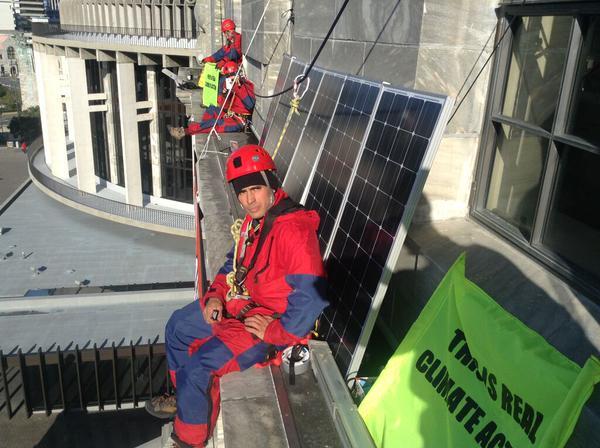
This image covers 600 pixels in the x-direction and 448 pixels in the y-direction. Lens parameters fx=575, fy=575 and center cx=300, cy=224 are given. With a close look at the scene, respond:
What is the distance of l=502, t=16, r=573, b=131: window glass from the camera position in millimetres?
3979

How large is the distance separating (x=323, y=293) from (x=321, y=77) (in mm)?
3563

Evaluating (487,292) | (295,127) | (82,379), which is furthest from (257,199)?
(82,379)

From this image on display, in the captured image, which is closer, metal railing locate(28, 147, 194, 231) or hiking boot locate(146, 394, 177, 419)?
hiking boot locate(146, 394, 177, 419)

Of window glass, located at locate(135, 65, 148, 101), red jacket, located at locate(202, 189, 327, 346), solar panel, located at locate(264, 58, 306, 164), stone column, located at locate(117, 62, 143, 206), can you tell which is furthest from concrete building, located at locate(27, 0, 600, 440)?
window glass, located at locate(135, 65, 148, 101)

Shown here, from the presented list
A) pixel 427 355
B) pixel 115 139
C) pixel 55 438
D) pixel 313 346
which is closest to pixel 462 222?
pixel 313 346

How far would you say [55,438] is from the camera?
41.5 feet

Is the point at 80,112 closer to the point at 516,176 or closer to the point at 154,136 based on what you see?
the point at 154,136

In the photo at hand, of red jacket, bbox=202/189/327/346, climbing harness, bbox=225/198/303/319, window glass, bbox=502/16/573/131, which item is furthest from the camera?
climbing harness, bbox=225/198/303/319

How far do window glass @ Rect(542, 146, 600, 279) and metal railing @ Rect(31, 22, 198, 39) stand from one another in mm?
30198

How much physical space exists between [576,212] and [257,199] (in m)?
2.22

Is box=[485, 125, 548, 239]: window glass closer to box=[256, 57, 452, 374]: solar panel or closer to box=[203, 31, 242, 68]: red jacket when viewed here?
box=[256, 57, 452, 374]: solar panel

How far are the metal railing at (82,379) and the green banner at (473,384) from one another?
339 inches

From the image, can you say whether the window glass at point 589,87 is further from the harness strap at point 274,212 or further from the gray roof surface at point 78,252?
the gray roof surface at point 78,252

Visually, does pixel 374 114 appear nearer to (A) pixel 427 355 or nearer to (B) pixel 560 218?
(B) pixel 560 218
